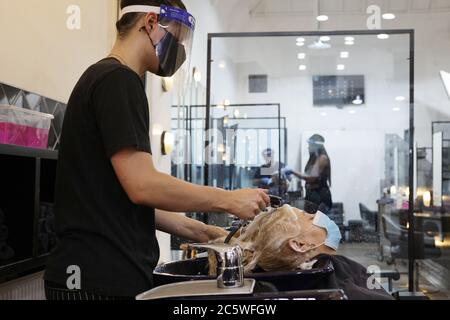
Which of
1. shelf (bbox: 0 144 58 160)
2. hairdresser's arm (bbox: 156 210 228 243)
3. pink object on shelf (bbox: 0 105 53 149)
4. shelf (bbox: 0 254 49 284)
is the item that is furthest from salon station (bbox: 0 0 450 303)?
hairdresser's arm (bbox: 156 210 228 243)

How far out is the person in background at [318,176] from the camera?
3.43 meters

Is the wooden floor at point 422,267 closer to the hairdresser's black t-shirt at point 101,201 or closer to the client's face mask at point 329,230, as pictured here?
the client's face mask at point 329,230

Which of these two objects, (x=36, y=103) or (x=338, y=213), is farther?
(x=338, y=213)

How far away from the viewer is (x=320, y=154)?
11.4ft

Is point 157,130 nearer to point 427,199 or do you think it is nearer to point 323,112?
point 323,112

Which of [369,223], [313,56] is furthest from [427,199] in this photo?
[313,56]

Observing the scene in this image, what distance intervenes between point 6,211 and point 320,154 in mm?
2349

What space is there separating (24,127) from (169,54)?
65 cm

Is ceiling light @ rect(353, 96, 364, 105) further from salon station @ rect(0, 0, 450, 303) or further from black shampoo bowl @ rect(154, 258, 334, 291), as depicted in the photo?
black shampoo bowl @ rect(154, 258, 334, 291)

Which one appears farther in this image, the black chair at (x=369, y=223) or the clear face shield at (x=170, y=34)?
the black chair at (x=369, y=223)

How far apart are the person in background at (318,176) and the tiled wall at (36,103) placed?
186cm

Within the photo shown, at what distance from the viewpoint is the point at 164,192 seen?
979 millimetres

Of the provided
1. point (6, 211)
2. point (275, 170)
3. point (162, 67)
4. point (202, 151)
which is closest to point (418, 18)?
point (275, 170)

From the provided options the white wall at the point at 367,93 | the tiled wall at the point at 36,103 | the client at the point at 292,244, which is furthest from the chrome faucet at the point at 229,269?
the white wall at the point at 367,93
